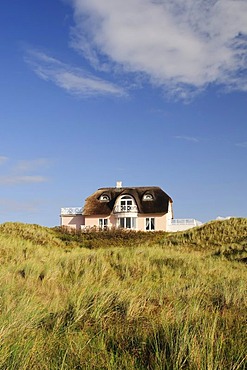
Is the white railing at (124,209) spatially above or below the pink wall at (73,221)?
above

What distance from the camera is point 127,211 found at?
177 ft

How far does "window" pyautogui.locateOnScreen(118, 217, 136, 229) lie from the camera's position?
5444 cm

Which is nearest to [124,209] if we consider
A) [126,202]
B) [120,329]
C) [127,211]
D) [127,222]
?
[127,211]

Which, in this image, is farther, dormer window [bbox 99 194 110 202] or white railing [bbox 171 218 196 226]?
dormer window [bbox 99 194 110 202]

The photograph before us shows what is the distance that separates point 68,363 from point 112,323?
161cm

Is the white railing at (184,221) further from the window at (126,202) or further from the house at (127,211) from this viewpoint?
the window at (126,202)

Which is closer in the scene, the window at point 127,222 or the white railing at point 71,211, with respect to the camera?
the window at point 127,222

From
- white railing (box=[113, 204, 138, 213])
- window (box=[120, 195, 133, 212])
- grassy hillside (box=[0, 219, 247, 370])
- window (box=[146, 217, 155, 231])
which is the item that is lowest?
grassy hillside (box=[0, 219, 247, 370])

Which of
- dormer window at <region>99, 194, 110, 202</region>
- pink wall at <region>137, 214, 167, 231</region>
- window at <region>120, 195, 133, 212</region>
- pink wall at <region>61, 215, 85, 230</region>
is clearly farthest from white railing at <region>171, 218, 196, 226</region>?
pink wall at <region>61, 215, 85, 230</region>

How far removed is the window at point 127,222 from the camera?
54.4 meters

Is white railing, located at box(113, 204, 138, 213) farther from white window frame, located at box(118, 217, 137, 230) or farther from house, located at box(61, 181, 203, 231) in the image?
white window frame, located at box(118, 217, 137, 230)

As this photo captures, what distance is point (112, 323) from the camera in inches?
221

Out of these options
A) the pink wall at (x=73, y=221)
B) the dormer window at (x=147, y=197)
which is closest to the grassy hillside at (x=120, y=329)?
the dormer window at (x=147, y=197)

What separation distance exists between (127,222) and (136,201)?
3007mm
